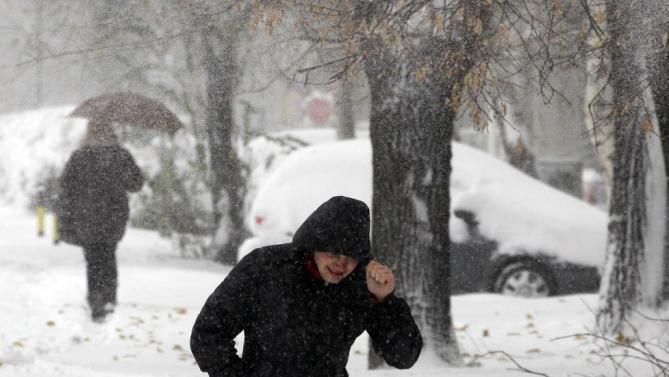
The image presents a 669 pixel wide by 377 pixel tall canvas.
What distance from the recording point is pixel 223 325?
311cm

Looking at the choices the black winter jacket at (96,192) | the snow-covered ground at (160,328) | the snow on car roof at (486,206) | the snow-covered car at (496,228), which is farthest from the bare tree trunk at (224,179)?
the black winter jacket at (96,192)

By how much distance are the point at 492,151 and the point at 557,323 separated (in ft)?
53.7

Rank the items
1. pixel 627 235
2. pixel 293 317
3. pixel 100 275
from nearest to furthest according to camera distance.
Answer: pixel 293 317
pixel 627 235
pixel 100 275

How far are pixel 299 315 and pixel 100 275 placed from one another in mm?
6061

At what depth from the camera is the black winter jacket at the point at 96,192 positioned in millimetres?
8414

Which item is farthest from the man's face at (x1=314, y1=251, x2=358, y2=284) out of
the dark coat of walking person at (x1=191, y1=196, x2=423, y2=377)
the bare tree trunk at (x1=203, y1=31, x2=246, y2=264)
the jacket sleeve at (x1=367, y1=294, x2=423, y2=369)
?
the bare tree trunk at (x1=203, y1=31, x2=246, y2=264)

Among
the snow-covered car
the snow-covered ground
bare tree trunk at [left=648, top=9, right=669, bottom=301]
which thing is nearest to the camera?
bare tree trunk at [left=648, top=9, right=669, bottom=301]

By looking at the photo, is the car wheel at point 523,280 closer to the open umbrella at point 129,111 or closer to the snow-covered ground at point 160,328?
the snow-covered ground at point 160,328

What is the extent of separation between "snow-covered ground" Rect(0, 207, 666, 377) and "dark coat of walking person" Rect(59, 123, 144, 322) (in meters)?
0.43

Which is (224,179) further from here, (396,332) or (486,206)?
(396,332)

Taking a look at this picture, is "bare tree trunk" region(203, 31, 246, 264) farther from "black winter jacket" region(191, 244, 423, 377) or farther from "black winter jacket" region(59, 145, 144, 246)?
"black winter jacket" region(191, 244, 423, 377)

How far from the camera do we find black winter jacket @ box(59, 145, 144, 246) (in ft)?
27.6

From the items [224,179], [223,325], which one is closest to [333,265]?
[223,325]

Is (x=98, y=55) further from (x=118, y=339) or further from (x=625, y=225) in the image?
(x=625, y=225)
